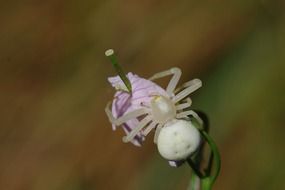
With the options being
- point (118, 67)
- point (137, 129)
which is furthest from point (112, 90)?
point (118, 67)

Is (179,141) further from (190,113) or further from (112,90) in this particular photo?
(112,90)

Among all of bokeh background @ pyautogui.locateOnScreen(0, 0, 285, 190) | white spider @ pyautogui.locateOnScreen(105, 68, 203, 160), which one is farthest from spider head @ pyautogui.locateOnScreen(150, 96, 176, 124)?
bokeh background @ pyautogui.locateOnScreen(0, 0, 285, 190)

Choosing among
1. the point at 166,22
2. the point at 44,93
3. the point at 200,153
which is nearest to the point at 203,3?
the point at 166,22

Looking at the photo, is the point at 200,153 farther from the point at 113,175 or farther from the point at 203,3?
the point at 203,3

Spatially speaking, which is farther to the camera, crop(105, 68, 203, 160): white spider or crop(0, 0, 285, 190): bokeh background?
crop(0, 0, 285, 190): bokeh background

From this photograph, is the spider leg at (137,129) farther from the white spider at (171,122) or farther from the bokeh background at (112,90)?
the bokeh background at (112,90)

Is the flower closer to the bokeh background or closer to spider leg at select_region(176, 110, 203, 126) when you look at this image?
spider leg at select_region(176, 110, 203, 126)
